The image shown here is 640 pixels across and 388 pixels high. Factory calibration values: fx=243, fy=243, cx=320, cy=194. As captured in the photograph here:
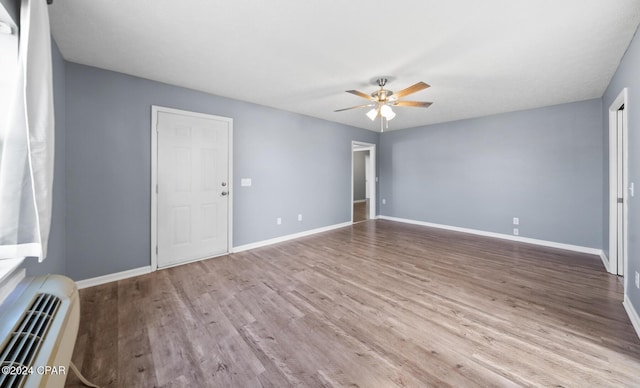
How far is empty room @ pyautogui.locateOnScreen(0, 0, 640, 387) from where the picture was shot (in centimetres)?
147

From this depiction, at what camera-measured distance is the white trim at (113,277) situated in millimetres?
2671

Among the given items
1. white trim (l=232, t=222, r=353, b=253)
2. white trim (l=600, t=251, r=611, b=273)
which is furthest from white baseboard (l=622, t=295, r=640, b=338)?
white trim (l=232, t=222, r=353, b=253)

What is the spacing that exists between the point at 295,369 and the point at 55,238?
2509 millimetres

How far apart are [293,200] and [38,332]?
3865 mm

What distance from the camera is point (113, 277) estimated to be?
2.85 meters

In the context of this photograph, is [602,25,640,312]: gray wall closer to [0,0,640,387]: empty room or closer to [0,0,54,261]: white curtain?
[0,0,640,387]: empty room

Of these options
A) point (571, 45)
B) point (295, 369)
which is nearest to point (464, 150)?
point (571, 45)

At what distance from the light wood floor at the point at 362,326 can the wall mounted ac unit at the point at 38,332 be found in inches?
25.7

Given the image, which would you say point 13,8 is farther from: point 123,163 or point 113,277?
point 113,277

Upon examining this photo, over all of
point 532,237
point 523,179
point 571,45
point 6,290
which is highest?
point 571,45

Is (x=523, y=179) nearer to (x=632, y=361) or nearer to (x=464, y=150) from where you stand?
(x=464, y=150)

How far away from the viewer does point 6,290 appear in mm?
1241

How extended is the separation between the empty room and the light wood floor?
0.02 metres

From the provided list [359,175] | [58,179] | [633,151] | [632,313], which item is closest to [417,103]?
[633,151]
